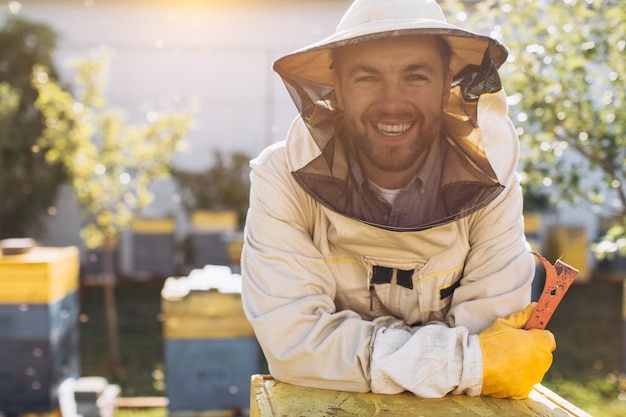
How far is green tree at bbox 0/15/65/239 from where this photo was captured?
26.5ft

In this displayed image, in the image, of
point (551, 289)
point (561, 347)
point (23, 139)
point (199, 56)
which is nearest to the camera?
point (551, 289)

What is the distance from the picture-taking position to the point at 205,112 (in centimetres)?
1009

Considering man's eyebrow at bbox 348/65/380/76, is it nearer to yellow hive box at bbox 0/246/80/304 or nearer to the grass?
yellow hive box at bbox 0/246/80/304

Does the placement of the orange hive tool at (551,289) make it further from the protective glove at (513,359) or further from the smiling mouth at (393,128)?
the smiling mouth at (393,128)

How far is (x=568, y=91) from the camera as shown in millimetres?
2625

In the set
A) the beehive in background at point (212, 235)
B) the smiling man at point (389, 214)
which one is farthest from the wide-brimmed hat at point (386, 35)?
the beehive in background at point (212, 235)

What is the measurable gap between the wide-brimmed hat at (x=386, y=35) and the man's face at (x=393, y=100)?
2.2 inches

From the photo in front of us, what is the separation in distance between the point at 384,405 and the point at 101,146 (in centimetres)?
441

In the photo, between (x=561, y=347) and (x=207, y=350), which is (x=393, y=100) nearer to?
(x=207, y=350)

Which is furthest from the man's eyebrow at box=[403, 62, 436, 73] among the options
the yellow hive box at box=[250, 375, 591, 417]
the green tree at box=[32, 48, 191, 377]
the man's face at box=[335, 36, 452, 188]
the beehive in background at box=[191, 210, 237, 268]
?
the beehive in background at box=[191, 210, 237, 268]

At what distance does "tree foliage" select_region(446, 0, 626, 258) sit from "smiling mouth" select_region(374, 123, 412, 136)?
124 centimetres

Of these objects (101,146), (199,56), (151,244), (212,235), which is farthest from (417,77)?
(199,56)

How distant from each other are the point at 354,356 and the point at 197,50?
9.44m

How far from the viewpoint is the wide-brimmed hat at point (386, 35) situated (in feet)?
4.28
